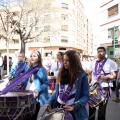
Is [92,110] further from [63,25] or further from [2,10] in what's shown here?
[63,25]

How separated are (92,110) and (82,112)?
Answer: 2.01m

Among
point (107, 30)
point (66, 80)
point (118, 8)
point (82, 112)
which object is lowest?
point (82, 112)

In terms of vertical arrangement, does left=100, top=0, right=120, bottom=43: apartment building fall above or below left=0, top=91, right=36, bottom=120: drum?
above

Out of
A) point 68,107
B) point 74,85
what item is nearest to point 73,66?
point 74,85

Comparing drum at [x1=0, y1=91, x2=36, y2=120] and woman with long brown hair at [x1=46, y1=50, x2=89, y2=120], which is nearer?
drum at [x1=0, y1=91, x2=36, y2=120]

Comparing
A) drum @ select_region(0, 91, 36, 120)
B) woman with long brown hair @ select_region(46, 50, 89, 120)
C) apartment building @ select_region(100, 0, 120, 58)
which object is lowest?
drum @ select_region(0, 91, 36, 120)

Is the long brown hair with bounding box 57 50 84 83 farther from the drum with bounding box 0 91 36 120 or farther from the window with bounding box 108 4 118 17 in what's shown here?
the window with bounding box 108 4 118 17

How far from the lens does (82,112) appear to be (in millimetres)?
3078

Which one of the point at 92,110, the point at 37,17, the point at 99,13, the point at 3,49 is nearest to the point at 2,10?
the point at 37,17

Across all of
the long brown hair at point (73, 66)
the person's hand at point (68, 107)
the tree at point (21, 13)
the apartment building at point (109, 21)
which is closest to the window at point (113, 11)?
the apartment building at point (109, 21)

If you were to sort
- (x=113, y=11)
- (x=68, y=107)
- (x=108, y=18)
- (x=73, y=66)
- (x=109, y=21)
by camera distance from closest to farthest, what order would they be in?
(x=68, y=107) → (x=73, y=66) → (x=113, y=11) → (x=109, y=21) → (x=108, y=18)

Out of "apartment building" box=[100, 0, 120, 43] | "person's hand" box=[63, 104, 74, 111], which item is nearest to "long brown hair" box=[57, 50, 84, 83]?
"person's hand" box=[63, 104, 74, 111]

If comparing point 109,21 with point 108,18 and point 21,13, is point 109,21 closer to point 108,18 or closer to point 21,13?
point 108,18

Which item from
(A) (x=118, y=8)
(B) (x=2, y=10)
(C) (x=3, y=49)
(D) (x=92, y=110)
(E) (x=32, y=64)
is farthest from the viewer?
(C) (x=3, y=49)
